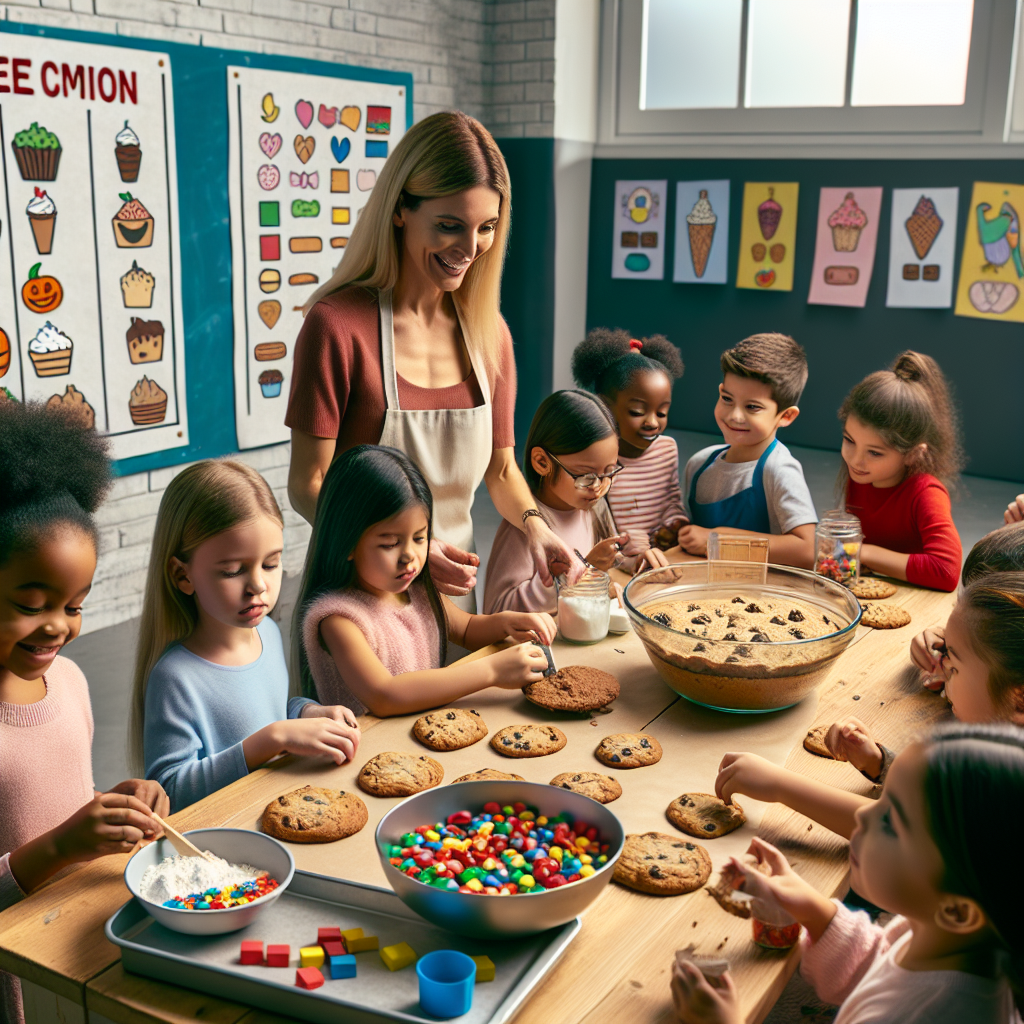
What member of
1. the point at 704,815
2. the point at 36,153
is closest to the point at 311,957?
the point at 704,815

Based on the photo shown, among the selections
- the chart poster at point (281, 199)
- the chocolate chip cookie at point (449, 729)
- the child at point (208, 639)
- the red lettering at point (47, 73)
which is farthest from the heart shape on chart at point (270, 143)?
the chocolate chip cookie at point (449, 729)

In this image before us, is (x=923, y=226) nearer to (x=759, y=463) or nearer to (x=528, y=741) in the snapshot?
(x=759, y=463)

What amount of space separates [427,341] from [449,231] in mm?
247

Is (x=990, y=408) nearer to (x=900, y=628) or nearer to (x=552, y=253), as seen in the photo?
(x=552, y=253)

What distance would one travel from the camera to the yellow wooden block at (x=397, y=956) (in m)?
0.98

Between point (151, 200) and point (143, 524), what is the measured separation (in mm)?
1179

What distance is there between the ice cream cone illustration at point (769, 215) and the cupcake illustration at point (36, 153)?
3.05m

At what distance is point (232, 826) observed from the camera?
1.25 metres

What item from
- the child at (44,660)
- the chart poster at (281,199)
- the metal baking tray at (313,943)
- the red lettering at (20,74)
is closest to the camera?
the metal baking tray at (313,943)

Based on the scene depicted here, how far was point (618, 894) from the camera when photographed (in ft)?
3.73

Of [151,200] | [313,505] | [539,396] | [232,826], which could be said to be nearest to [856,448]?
[313,505]

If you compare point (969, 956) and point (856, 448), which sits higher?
point (856, 448)

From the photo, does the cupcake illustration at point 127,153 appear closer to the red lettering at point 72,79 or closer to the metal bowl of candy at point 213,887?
the red lettering at point 72,79

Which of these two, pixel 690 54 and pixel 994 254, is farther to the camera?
pixel 690 54
